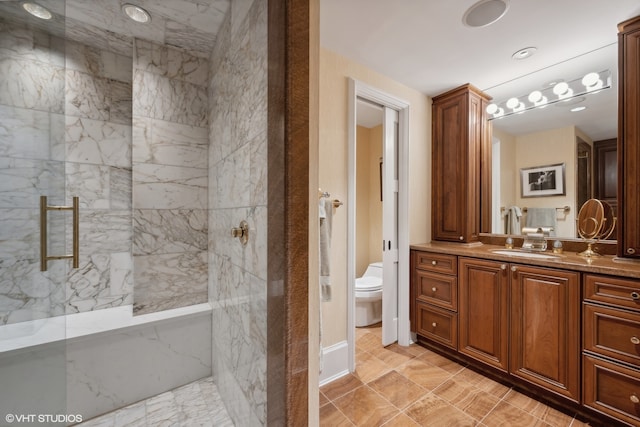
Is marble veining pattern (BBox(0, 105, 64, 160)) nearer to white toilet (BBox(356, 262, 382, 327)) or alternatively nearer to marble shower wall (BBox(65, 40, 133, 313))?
marble shower wall (BBox(65, 40, 133, 313))

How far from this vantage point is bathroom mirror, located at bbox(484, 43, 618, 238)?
184 cm

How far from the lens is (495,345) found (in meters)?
1.82

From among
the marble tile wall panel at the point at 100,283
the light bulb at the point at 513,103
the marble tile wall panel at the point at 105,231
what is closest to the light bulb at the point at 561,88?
the light bulb at the point at 513,103

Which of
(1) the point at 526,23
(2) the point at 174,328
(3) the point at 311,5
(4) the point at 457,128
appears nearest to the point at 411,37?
(1) the point at 526,23

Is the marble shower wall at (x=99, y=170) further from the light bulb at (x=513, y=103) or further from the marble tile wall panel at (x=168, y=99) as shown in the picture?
the light bulb at (x=513, y=103)

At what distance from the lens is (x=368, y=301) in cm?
270

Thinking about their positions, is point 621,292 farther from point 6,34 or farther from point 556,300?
point 6,34

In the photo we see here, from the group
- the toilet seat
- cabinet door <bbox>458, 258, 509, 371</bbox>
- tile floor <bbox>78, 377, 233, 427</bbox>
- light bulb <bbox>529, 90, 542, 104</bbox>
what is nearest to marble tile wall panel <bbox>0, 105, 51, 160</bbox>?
tile floor <bbox>78, 377, 233, 427</bbox>

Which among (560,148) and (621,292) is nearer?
(621,292)

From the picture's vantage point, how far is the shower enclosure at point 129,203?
119cm

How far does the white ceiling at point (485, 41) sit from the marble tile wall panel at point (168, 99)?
1.05 meters

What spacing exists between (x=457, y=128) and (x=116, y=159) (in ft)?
9.48

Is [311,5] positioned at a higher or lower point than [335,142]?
higher

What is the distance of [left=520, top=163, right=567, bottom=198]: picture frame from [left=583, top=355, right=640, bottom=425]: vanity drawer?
49.8 inches
